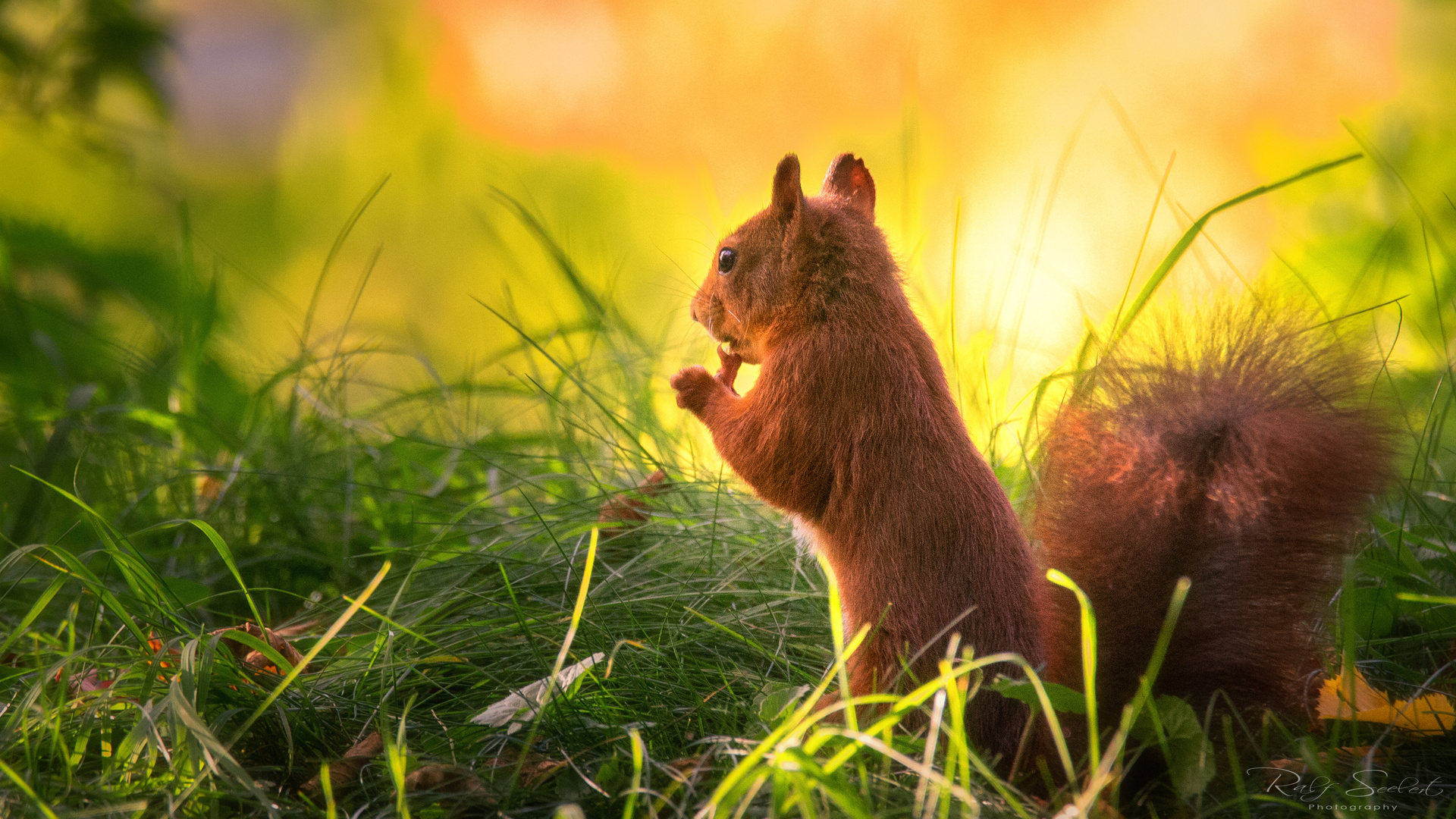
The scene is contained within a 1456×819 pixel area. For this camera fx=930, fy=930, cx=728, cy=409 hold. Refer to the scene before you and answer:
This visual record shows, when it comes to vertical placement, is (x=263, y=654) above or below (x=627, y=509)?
below

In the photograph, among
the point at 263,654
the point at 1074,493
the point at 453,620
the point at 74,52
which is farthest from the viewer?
the point at 74,52

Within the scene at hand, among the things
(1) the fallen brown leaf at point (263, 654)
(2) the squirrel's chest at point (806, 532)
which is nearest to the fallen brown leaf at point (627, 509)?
(2) the squirrel's chest at point (806, 532)

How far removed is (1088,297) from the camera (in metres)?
2.45

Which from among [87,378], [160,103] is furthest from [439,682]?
[87,378]

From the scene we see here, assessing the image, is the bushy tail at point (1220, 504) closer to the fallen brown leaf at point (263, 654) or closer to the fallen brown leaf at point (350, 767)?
the fallen brown leaf at point (350, 767)

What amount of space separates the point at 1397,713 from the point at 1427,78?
15.5ft

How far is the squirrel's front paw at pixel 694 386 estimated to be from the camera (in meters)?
1.65

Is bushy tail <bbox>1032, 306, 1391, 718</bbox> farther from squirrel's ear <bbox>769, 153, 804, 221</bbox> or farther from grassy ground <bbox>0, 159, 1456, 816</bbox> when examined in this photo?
squirrel's ear <bbox>769, 153, 804, 221</bbox>

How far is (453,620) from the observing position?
68.6 inches

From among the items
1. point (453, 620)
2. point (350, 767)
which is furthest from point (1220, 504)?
point (453, 620)

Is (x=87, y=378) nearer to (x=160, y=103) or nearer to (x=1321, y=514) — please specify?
(x=160, y=103)

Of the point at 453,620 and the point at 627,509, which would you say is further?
the point at 627,509

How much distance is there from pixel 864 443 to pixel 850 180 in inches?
25.5

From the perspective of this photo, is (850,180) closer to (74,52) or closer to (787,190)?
(787,190)
